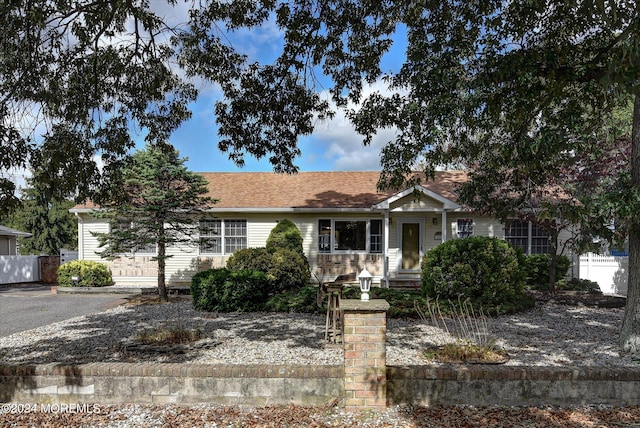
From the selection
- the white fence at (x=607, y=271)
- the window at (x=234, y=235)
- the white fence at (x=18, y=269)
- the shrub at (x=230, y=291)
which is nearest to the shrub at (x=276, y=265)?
the shrub at (x=230, y=291)

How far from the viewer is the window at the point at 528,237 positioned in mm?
15289

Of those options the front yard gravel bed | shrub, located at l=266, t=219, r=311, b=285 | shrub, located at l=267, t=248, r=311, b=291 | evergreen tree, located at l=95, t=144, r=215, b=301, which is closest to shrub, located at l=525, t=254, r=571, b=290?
the front yard gravel bed

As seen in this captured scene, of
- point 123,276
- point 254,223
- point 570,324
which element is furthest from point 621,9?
point 123,276

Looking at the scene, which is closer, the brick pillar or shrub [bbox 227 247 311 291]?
the brick pillar

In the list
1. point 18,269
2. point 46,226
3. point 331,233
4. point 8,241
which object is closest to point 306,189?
point 331,233

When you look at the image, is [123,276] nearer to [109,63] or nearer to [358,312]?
[109,63]

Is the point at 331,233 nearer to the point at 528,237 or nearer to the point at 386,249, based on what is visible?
the point at 386,249

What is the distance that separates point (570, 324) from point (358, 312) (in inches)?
269

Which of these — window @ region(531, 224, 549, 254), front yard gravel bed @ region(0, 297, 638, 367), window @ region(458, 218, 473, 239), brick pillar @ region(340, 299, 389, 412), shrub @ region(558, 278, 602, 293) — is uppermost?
window @ region(458, 218, 473, 239)

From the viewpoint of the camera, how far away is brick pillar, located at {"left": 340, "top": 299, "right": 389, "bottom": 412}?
4.23 meters

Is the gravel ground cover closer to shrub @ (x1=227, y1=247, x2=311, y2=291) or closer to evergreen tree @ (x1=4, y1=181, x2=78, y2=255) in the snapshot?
shrub @ (x1=227, y1=247, x2=311, y2=291)

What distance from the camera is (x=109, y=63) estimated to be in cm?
657

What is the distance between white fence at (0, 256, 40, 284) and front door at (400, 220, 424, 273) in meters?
17.6

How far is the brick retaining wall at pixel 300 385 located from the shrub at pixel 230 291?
571 cm
